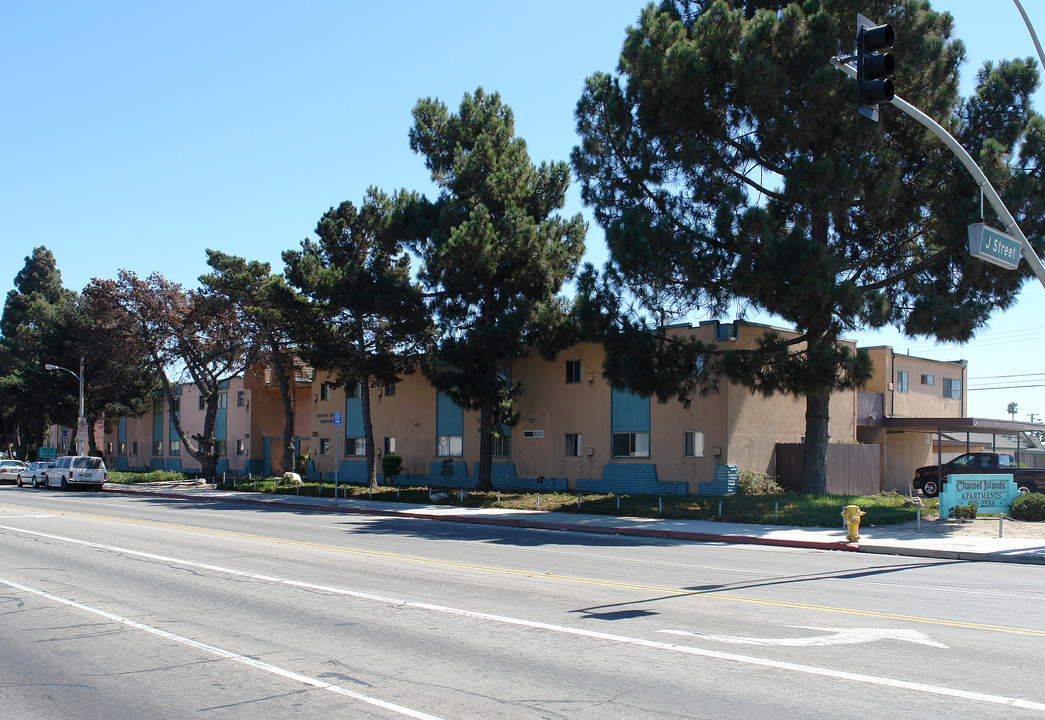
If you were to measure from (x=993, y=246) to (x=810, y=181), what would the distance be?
9.51 m

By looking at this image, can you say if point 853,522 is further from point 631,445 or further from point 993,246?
point 631,445

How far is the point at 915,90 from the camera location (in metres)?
24.1

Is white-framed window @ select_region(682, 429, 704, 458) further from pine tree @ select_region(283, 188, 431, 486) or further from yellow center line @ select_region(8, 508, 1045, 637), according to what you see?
yellow center line @ select_region(8, 508, 1045, 637)

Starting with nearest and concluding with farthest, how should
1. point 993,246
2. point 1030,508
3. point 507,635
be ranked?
point 507,635 < point 993,246 < point 1030,508

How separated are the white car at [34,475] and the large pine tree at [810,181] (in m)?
35.1

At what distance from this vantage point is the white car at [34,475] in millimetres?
46156

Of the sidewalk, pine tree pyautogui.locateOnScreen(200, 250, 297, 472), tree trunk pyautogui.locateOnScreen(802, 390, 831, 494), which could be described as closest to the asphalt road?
the sidewalk

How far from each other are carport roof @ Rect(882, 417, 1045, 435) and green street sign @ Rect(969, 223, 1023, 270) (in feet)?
57.5

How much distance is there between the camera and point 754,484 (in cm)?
2902

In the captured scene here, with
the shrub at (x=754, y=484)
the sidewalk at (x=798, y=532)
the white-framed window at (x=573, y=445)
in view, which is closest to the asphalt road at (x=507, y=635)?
the sidewalk at (x=798, y=532)

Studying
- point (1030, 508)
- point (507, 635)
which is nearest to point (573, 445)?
point (1030, 508)

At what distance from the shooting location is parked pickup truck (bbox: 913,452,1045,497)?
30797 mm

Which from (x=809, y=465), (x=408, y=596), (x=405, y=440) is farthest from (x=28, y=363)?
(x=408, y=596)

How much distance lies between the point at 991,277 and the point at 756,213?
690 centimetres
